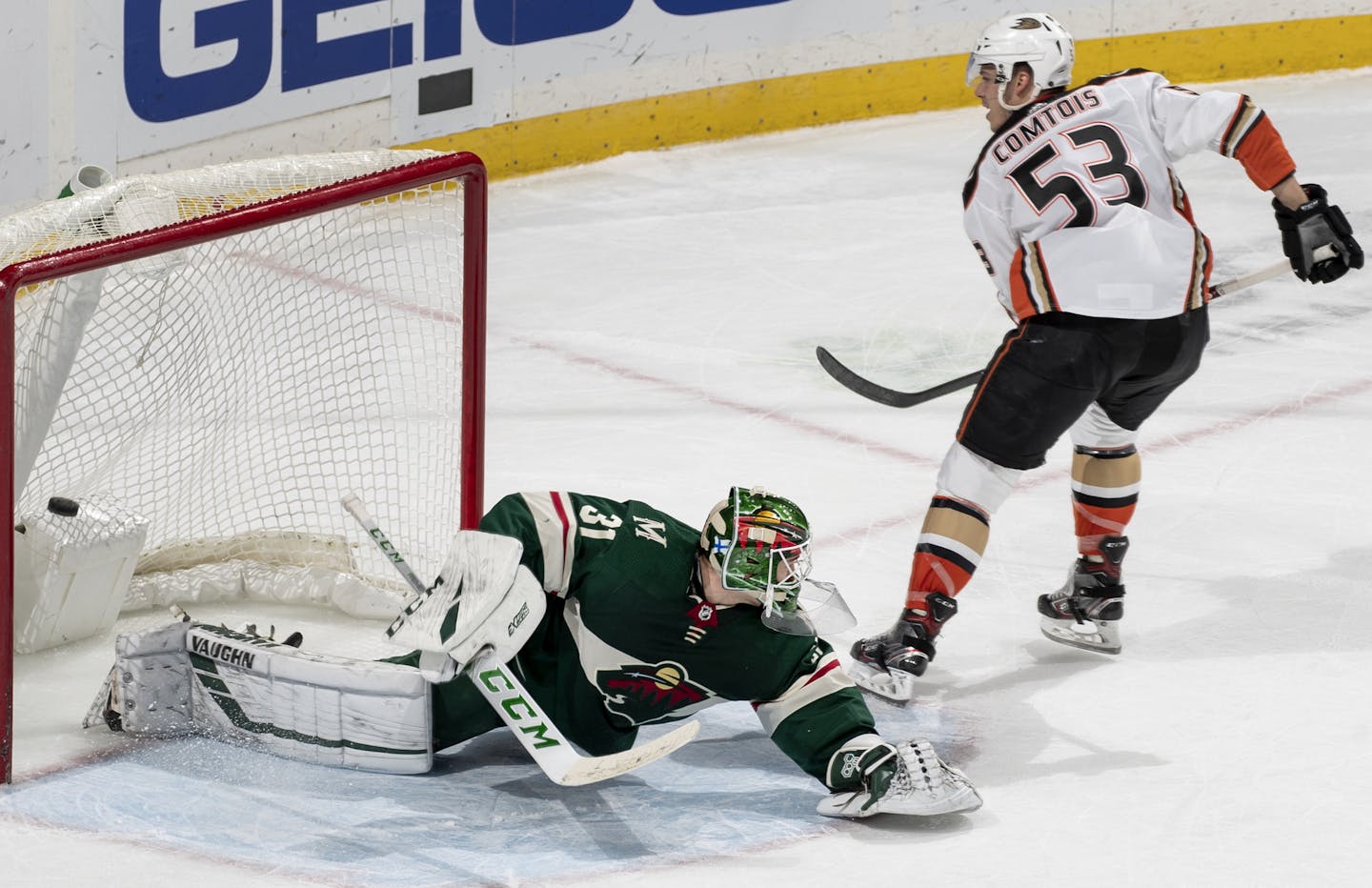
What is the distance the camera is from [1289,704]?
3.25 metres

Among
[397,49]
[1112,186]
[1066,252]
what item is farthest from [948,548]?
[397,49]

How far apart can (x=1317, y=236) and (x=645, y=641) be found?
132cm

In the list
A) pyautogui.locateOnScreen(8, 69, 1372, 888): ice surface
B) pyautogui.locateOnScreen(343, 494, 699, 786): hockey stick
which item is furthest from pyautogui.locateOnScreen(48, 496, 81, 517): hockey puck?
pyautogui.locateOnScreen(343, 494, 699, 786): hockey stick

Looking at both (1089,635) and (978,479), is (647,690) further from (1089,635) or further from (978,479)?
(1089,635)

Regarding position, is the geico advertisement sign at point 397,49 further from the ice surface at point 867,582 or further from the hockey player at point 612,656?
the hockey player at point 612,656

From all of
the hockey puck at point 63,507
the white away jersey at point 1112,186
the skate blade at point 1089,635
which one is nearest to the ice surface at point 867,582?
the skate blade at point 1089,635

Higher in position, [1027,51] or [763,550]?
[1027,51]

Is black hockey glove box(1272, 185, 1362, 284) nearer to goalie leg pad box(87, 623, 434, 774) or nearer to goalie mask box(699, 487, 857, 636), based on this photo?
goalie mask box(699, 487, 857, 636)

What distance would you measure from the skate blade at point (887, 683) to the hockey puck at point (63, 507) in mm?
1311

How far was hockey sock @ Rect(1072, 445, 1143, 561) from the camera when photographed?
3477 mm

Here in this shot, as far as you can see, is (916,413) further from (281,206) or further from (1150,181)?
(281,206)

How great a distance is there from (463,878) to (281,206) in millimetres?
1080

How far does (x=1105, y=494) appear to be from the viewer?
3477 mm

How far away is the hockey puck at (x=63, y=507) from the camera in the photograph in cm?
324
